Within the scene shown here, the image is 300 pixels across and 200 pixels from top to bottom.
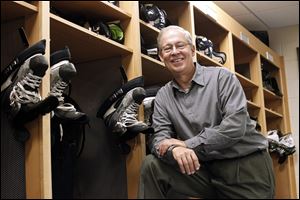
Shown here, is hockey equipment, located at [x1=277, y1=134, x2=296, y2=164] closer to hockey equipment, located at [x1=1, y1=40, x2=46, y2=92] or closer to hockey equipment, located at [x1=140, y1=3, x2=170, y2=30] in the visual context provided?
hockey equipment, located at [x1=140, y1=3, x2=170, y2=30]

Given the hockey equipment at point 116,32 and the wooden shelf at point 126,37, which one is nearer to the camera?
the wooden shelf at point 126,37

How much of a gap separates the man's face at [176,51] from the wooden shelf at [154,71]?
360 mm

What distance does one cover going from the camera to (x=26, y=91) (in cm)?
143

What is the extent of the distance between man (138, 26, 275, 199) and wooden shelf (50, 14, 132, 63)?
34 cm

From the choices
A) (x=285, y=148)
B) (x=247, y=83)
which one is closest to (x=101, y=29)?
(x=247, y=83)

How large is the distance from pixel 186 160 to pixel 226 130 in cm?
20

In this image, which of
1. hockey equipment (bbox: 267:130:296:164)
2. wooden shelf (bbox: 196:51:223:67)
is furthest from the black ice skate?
hockey equipment (bbox: 267:130:296:164)

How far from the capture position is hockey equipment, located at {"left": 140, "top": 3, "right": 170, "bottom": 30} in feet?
7.57

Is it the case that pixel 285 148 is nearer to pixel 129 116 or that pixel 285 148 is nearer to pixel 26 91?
pixel 129 116

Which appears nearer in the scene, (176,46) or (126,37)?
(176,46)

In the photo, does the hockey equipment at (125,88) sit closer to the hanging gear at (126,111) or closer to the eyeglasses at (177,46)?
the hanging gear at (126,111)

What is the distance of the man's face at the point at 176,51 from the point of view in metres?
1.81

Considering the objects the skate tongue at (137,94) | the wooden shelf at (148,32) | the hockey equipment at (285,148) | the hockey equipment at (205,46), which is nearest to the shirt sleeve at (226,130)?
the skate tongue at (137,94)

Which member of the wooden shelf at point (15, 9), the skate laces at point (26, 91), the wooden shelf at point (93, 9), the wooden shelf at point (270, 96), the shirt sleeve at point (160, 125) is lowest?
the shirt sleeve at point (160, 125)
